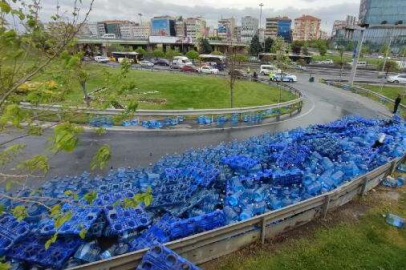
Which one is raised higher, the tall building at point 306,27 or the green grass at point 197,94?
the tall building at point 306,27

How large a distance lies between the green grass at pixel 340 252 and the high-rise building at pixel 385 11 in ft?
412

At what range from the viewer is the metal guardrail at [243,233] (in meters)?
4.78

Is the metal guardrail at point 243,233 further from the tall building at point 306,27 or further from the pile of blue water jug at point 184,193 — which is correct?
the tall building at point 306,27

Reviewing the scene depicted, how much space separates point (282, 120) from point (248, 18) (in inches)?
8076

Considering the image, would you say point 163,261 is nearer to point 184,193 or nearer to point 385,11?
point 184,193

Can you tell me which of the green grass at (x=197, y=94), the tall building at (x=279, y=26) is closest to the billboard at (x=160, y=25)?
the tall building at (x=279, y=26)

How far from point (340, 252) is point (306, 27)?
185 meters

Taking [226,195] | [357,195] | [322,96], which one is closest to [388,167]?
[357,195]

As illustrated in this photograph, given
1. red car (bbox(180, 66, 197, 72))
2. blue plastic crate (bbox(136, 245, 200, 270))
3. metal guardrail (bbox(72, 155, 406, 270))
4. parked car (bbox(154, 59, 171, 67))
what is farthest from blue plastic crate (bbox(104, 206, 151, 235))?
parked car (bbox(154, 59, 171, 67))

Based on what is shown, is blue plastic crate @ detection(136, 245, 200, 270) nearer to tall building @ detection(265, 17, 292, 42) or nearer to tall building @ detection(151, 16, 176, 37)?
tall building @ detection(265, 17, 292, 42)

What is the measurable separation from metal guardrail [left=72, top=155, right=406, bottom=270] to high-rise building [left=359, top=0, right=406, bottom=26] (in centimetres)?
12527

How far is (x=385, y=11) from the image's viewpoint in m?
108

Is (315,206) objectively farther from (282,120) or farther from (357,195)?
(282,120)

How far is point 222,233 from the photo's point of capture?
5.39 meters
